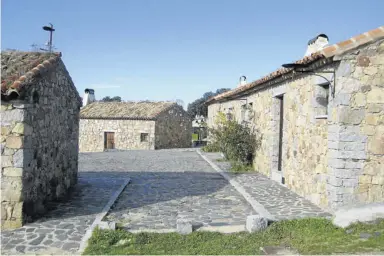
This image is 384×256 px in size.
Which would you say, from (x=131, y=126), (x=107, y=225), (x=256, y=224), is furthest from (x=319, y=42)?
(x=131, y=126)

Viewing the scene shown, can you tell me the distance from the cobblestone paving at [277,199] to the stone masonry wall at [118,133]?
15197mm

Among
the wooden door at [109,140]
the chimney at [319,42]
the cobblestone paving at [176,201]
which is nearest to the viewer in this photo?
the cobblestone paving at [176,201]

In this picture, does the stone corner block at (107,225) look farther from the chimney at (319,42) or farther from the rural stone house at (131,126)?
the rural stone house at (131,126)

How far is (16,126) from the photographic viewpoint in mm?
6047

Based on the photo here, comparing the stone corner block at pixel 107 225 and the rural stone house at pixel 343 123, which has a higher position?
the rural stone house at pixel 343 123

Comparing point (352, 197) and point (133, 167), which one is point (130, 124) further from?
point (352, 197)

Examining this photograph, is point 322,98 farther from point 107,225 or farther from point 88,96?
point 88,96

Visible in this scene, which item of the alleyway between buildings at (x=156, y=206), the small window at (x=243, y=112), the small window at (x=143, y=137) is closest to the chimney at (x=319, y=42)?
the alleyway between buildings at (x=156, y=206)

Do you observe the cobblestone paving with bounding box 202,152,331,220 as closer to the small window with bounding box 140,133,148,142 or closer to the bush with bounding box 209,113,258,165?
the bush with bounding box 209,113,258,165

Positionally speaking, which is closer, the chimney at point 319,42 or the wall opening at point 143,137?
the chimney at point 319,42

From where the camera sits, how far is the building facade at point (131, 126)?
26.1 meters

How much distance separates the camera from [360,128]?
664 centimetres

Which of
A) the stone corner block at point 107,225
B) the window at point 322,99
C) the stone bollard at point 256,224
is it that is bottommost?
the stone corner block at point 107,225

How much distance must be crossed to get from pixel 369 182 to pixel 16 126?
6521mm
